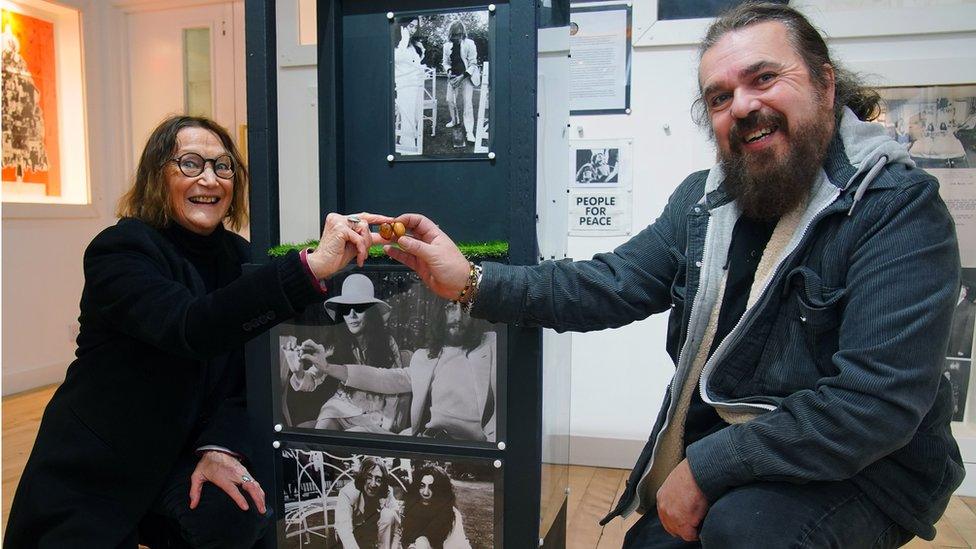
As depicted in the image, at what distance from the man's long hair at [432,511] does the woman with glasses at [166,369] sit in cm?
34

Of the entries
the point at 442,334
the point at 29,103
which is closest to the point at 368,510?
the point at 442,334

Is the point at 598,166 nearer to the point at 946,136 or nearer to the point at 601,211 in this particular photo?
the point at 601,211

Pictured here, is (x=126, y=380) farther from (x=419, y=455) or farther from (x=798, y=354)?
(x=798, y=354)

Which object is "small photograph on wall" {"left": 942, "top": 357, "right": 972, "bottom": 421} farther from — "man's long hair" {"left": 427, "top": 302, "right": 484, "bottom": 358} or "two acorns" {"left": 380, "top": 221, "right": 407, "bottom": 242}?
"two acorns" {"left": 380, "top": 221, "right": 407, "bottom": 242}

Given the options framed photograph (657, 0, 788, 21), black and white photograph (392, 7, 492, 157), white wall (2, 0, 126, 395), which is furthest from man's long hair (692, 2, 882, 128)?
white wall (2, 0, 126, 395)

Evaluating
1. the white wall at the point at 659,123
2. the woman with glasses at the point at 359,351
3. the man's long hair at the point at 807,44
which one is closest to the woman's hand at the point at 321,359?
the woman with glasses at the point at 359,351

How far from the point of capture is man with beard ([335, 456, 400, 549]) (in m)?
1.60

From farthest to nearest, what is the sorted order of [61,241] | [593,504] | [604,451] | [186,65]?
1. [186,65]
2. [61,241]
3. [604,451]
4. [593,504]

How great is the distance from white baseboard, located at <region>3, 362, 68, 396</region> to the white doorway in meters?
1.33

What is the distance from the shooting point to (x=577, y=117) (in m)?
2.96

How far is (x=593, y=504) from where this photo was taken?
2676 mm

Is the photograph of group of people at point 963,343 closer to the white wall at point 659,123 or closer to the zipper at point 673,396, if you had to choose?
the white wall at point 659,123

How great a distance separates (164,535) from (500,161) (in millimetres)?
1161

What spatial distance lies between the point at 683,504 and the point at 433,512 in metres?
0.56
